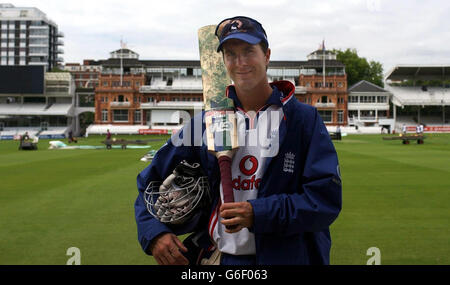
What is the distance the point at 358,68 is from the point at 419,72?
16.0 m

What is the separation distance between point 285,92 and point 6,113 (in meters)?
70.5

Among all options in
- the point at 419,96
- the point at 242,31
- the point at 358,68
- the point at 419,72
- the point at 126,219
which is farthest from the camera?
the point at 358,68

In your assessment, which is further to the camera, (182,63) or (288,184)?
(182,63)

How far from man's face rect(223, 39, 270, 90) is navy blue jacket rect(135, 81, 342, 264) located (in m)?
0.14

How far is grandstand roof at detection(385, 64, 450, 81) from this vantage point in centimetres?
6344

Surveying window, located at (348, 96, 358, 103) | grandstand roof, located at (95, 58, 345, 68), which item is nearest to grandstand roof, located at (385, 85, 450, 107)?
window, located at (348, 96, 358, 103)

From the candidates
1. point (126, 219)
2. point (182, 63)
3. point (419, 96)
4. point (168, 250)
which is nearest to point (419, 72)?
point (419, 96)

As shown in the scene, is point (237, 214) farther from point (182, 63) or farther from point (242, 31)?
point (182, 63)

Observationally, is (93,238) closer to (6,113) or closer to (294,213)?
(294,213)

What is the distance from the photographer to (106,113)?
6788 centimetres

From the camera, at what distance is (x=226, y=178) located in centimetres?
192

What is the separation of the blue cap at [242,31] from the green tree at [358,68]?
83.0m

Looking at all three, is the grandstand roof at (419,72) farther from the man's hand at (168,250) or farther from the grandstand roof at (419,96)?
the man's hand at (168,250)

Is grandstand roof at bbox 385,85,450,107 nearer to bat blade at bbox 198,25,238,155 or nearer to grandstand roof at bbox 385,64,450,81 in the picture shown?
grandstand roof at bbox 385,64,450,81
